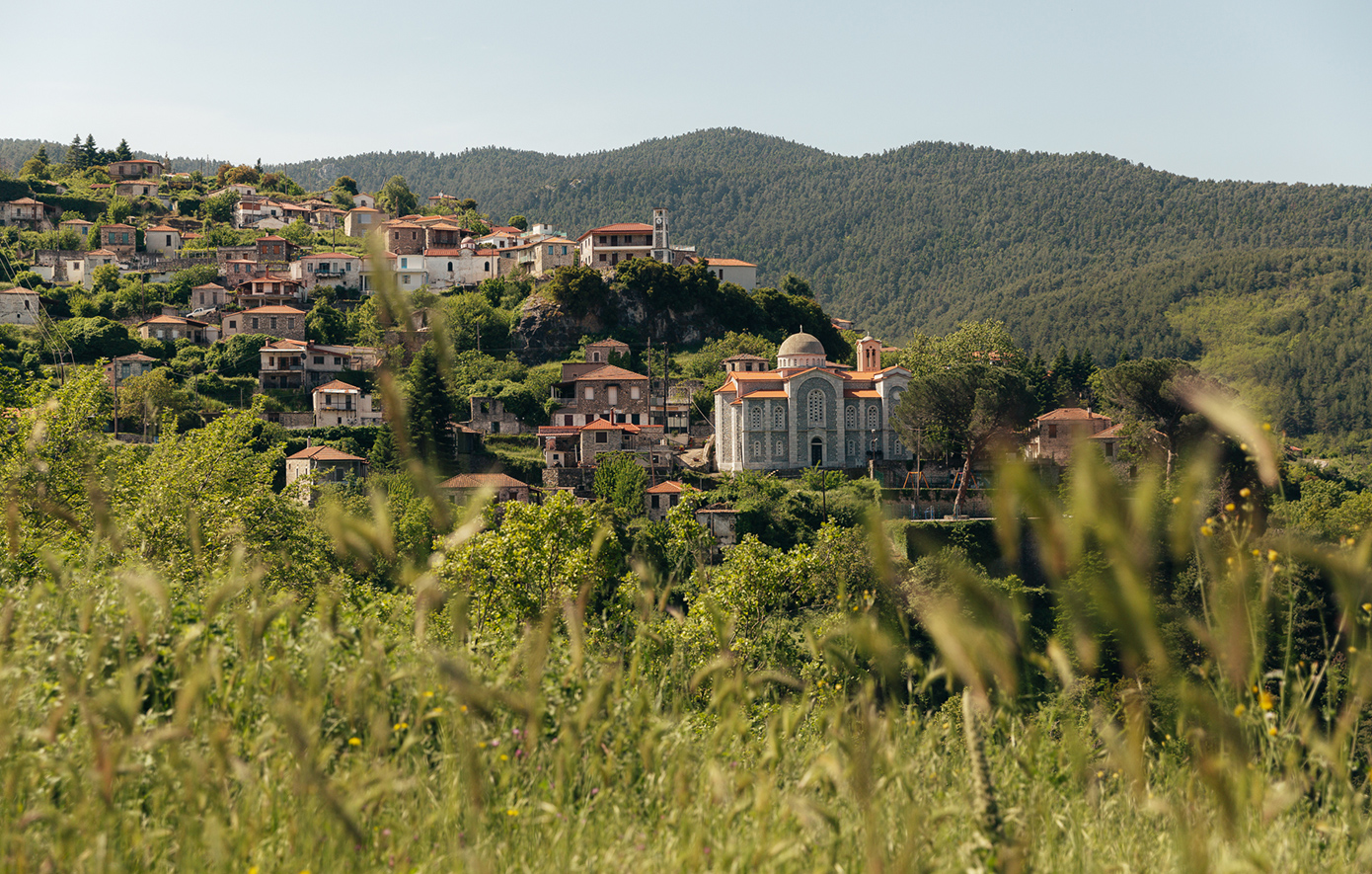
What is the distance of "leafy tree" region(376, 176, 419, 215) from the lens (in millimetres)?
100062

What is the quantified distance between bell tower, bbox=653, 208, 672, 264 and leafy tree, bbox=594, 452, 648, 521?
2744 cm

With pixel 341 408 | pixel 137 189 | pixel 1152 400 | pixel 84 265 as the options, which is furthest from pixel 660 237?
pixel 137 189

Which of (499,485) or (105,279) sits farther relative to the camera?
(105,279)

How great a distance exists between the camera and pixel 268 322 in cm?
6181

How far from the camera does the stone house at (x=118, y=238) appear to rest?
255 ft

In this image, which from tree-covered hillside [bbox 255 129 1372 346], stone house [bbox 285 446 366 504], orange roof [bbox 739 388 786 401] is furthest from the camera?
tree-covered hillside [bbox 255 129 1372 346]

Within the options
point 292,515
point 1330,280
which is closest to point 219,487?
point 292,515

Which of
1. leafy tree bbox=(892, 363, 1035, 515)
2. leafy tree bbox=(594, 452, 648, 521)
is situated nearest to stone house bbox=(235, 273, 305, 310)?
leafy tree bbox=(594, 452, 648, 521)

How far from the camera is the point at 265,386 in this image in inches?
2232

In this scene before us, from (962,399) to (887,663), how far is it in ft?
134

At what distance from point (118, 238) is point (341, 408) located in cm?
3752

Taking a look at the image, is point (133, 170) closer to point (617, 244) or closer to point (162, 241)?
point (162, 241)

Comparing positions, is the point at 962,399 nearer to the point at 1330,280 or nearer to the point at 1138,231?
the point at 1330,280

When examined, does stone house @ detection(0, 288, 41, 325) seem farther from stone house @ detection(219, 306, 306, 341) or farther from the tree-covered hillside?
the tree-covered hillside
